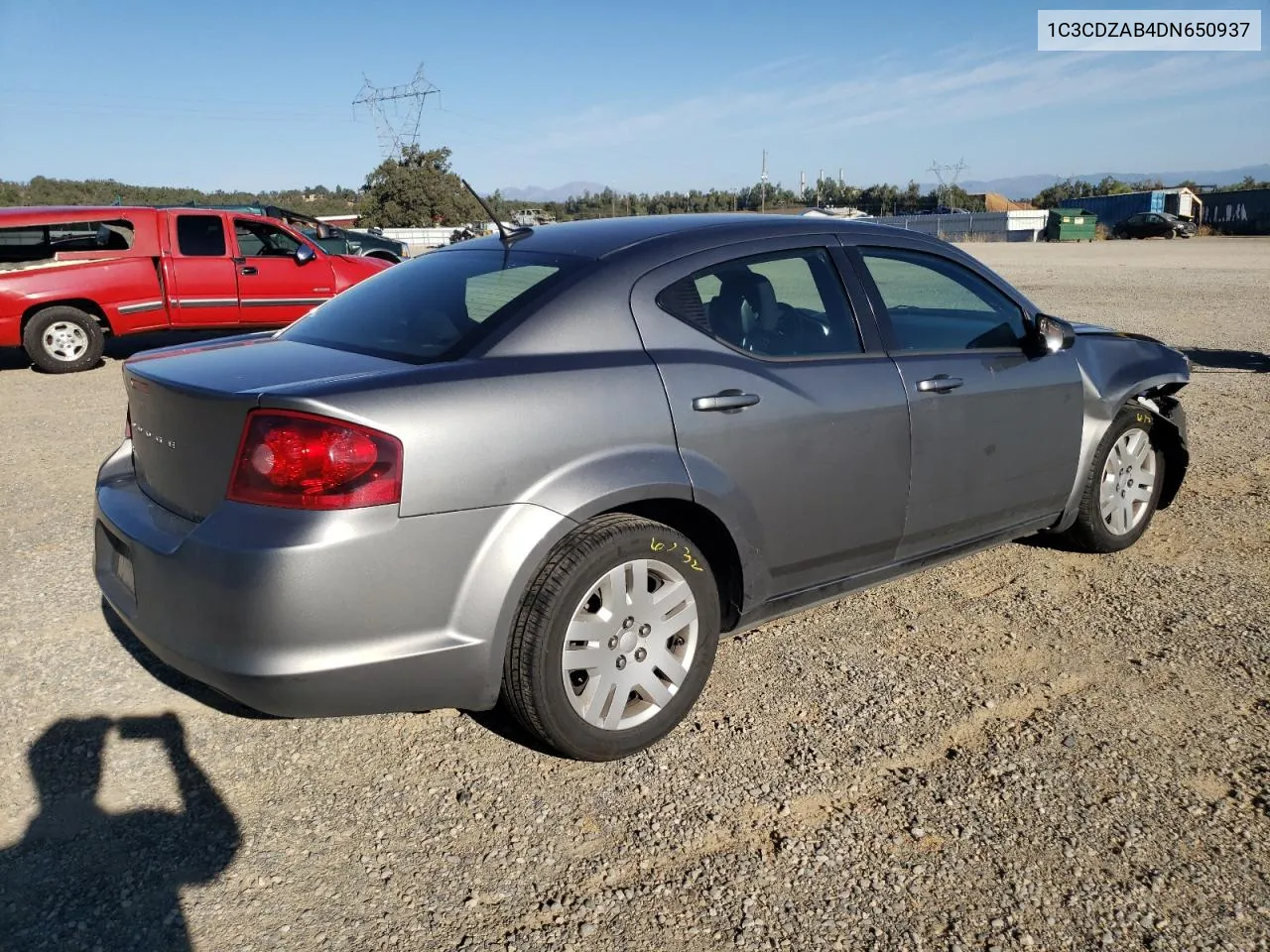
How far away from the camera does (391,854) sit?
2729 mm

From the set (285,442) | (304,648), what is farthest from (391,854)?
(285,442)

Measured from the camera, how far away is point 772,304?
364 cm

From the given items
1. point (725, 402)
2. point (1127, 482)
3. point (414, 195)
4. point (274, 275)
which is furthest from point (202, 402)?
point (414, 195)

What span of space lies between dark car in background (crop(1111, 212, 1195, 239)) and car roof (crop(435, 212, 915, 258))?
54626 millimetres

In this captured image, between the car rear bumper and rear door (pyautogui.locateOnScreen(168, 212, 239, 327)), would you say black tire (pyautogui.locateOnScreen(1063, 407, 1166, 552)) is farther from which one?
rear door (pyautogui.locateOnScreen(168, 212, 239, 327))

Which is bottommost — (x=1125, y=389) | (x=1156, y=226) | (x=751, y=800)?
(x=751, y=800)

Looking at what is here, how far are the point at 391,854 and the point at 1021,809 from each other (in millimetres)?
1736

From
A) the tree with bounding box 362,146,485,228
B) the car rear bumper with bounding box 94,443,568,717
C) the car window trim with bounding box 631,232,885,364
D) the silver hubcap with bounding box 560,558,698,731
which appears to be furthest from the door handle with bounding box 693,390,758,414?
the tree with bounding box 362,146,485,228

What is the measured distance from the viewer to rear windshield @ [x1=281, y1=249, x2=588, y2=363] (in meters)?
3.14

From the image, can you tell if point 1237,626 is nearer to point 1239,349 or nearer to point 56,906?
point 56,906

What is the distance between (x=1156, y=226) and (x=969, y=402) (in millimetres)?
55319

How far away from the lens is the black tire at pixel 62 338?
35.2 ft

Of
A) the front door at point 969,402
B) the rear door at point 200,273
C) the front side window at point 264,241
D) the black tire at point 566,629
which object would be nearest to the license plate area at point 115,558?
the black tire at point 566,629

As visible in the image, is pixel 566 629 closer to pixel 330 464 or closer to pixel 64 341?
pixel 330 464
